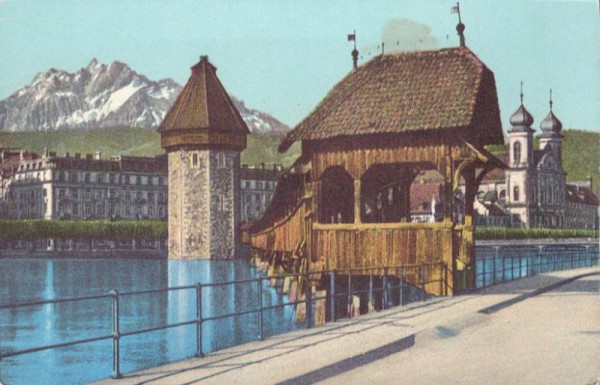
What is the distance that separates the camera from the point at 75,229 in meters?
18.7

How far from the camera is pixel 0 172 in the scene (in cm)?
1370

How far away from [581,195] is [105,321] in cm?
1640

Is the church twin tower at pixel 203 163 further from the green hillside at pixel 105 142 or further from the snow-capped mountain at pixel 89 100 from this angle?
the snow-capped mountain at pixel 89 100

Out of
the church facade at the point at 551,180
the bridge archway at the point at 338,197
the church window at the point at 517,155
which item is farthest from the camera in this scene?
the church window at the point at 517,155

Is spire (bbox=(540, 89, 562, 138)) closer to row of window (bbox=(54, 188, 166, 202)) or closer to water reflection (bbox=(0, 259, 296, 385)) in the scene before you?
row of window (bbox=(54, 188, 166, 202))

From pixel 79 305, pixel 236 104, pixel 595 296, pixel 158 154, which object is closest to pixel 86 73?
pixel 236 104

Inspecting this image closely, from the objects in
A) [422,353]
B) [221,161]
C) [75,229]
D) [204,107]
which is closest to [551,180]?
[221,161]

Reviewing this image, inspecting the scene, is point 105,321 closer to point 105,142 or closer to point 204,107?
point 204,107

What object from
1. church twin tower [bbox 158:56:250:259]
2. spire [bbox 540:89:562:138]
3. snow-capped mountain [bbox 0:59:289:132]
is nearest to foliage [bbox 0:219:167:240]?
church twin tower [bbox 158:56:250:259]

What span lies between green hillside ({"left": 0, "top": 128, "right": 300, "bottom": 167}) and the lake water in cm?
284

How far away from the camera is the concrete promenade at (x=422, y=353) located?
9.88 meters

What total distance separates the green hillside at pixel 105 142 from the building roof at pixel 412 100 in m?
1.80

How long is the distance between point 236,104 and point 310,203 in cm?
791

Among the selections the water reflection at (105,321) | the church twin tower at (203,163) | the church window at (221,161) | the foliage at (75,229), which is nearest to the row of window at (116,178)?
the church twin tower at (203,163)
